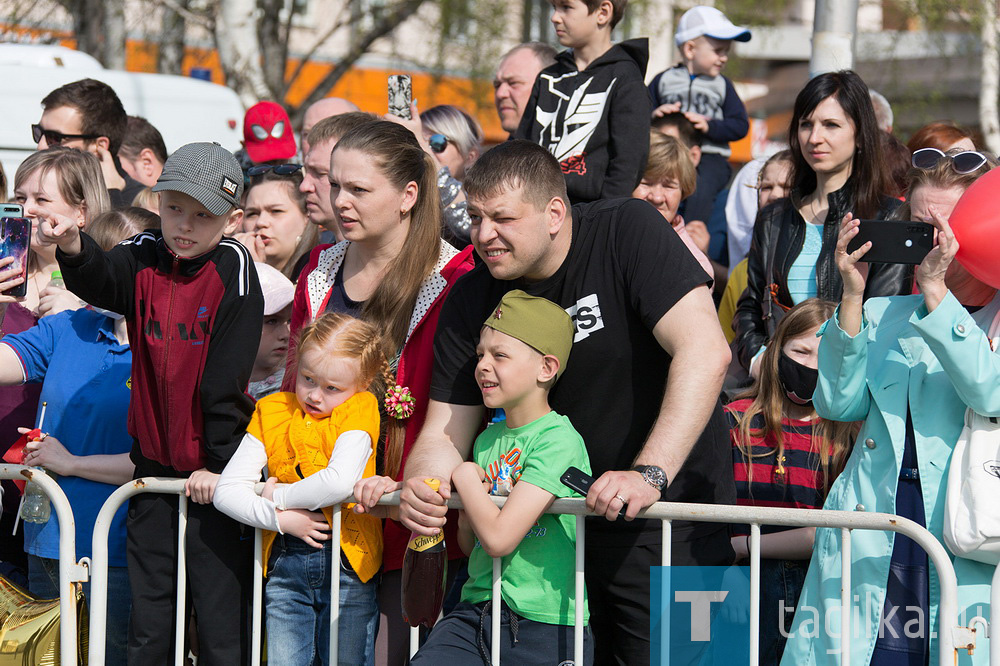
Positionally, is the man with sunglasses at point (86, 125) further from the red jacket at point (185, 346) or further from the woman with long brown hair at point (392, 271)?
the woman with long brown hair at point (392, 271)

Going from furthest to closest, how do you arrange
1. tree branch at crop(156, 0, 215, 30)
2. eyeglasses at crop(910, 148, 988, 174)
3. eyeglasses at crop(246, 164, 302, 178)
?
tree branch at crop(156, 0, 215, 30)
eyeglasses at crop(246, 164, 302, 178)
eyeglasses at crop(910, 148, 988, 174)

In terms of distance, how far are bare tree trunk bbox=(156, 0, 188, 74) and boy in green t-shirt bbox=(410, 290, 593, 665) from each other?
14.8m

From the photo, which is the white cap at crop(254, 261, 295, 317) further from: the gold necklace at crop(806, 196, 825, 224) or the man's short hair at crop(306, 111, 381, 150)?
the gold necklace at crop(806, 196, 825, 224)

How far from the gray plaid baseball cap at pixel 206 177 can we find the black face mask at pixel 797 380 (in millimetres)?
1989

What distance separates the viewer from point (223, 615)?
3.78m

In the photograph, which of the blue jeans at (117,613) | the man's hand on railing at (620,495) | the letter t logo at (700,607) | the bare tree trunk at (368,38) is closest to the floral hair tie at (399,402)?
the man's hand on railing at (620,495)

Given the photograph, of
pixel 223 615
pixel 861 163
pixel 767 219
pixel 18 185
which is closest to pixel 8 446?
pixel 18 185

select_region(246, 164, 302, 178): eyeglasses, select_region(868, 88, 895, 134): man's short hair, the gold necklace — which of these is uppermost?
select_region(868, 88, 895, 134): man's short hair

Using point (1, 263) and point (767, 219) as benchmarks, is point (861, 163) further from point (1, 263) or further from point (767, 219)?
point (1, 263)

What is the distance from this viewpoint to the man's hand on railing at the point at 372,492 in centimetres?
344

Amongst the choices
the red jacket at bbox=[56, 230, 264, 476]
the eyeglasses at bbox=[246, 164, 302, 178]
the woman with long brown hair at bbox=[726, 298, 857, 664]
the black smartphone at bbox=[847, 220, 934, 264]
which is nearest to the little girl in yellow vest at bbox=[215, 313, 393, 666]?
the red jacket at bbox=[56, 230, 264, 476]

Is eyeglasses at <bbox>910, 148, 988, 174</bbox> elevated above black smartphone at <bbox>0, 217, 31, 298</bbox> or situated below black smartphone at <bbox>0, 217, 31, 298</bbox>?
above

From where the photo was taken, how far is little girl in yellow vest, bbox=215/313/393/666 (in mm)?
3572

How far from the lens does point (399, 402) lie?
3.70m
